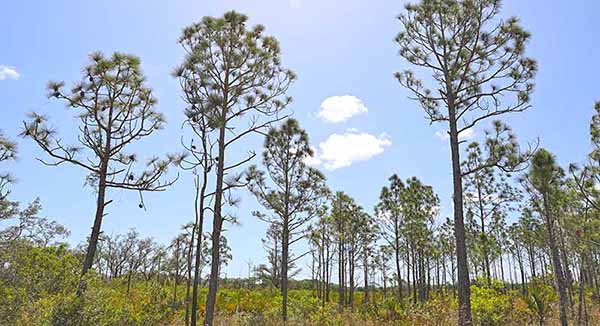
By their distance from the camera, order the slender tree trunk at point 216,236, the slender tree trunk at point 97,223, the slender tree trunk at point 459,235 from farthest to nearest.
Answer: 1. the slender tree trunk at point 216,236
2. the slender tree trunk at point 459,235
3. the slender tree trunk at point 97,223

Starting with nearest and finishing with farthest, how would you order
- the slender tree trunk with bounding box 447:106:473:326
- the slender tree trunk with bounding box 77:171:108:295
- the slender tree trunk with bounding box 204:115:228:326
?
the slender tree trunk with bounding box 77:171:108:295 < the slender tree trunk with bounding box 447:106:473:326 < the slender tree trunk with bounding box 204:115:228:326

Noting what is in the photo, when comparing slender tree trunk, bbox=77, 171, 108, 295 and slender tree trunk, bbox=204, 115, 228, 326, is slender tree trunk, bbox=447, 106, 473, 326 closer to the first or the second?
slender tree trunk, bbox=204, 115, 228, 326

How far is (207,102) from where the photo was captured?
11719 mm

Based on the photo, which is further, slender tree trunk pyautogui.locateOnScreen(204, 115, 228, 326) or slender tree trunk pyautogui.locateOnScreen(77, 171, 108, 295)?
slender tree trunk pyautogui.locateOnScreen(204, 115, 228, 326)

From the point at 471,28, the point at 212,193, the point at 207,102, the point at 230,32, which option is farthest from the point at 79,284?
the point at 471,28

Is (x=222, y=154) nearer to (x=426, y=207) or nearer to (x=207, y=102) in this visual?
(x=207, y=102)

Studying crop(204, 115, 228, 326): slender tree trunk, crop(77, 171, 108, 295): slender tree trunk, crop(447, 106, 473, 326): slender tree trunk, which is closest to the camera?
crop(77, 171, 108, 295): slender tree trunk


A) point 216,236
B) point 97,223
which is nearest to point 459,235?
point 216,236

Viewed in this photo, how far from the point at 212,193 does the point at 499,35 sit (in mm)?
9100

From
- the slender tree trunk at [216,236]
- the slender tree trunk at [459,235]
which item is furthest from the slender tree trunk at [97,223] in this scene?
the slender tree trunk at [459,235]

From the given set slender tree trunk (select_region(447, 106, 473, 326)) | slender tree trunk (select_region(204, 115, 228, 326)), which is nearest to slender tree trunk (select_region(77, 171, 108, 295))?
slender tree trunk (select_region(204, 115, 228, 326))

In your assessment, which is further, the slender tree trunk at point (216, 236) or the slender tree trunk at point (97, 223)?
the slender tree trunk at point (216, 236)

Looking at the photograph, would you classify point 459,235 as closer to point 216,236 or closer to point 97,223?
point 216,236

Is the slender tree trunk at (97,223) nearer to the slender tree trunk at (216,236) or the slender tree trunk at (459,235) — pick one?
the slender tree trunk at (216,236)
